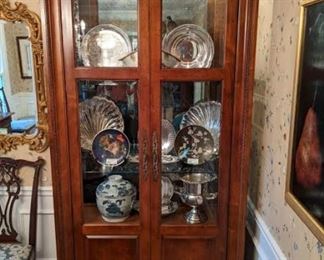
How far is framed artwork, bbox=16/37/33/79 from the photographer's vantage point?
6.01 feet

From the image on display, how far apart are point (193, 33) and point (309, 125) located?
2.37 feet

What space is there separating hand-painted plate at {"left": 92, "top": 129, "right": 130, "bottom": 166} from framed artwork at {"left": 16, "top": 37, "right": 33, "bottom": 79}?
617mm

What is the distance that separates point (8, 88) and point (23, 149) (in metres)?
0.37

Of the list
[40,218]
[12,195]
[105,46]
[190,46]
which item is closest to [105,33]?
[105,46]

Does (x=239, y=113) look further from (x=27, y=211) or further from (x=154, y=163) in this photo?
(x=27, y=211)

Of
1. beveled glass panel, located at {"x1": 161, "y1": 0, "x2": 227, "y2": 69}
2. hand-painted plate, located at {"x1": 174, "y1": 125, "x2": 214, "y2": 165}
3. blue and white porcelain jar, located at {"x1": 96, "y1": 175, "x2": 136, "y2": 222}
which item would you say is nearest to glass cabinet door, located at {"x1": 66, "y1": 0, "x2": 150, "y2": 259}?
blue and white porcelain jar, located at {"x1": 96, "y1": 175, "x2": 136, "y2": 222}

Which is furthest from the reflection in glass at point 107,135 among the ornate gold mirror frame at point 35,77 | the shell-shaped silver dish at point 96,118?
the ornate gold mirror frame at point 35,77

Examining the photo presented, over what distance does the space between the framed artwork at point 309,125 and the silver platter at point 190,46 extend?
0.47 meters

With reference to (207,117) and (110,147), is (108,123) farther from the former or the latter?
(207,117)

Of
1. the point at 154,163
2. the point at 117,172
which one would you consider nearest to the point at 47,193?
the point at 117,172

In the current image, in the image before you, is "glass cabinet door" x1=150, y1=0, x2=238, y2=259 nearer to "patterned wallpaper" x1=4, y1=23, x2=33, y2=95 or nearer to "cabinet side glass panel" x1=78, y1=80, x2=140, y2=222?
"cabinet side glass panel" x1=78, y1=80, x2=140, y2=222

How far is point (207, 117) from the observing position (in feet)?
5.32

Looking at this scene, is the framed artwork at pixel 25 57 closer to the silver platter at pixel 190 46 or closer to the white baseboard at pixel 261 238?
the silver platter at pixel 190 46

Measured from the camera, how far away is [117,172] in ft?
5.46
